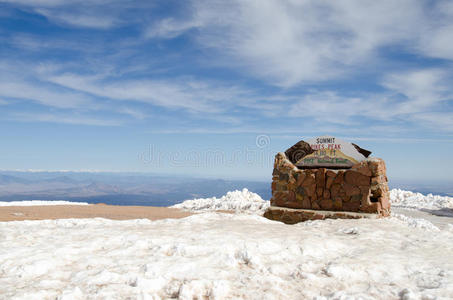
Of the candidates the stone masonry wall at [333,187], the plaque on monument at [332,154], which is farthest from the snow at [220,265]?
the plaque on monument at [332,154]

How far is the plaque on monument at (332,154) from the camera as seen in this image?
8.91m

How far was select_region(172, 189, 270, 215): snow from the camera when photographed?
21.2 metres

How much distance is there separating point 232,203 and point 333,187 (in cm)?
1370

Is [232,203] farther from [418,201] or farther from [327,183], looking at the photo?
[327,183]

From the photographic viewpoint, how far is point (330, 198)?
908cm

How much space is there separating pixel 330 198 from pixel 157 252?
6135 mm

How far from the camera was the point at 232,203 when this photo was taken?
72.9 feet

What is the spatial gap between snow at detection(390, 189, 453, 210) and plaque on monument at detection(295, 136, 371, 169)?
1429 cm

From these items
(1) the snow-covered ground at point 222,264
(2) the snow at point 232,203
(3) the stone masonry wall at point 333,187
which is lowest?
(2) the snow at point 232,203

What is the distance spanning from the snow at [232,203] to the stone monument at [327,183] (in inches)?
412

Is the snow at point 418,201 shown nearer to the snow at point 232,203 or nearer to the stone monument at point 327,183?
the snow at point 232,203

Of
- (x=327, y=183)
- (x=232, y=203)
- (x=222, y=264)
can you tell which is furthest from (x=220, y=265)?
(x=232, y=203)

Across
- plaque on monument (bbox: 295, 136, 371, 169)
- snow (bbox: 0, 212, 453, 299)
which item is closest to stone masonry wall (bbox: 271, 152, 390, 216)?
plaque on monument (bbox: 295, 136, 371, 169)

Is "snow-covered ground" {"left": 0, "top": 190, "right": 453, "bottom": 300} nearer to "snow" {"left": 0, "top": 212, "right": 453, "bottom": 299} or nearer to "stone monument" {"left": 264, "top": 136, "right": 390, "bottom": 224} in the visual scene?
"snow" {"left": 0, "top": 212, "right": 453, "bottom": 299}
